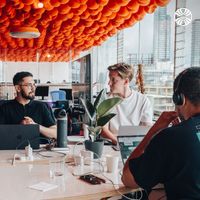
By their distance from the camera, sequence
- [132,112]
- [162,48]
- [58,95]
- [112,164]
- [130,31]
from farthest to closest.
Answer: [58,95], [130,31], [162,48], [132,112], [112,164]

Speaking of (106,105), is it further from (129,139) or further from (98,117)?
(129,139)

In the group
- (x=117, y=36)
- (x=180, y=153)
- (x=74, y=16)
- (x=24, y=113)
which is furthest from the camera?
(x=117, y=36)

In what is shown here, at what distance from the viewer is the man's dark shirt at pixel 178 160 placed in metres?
1.33

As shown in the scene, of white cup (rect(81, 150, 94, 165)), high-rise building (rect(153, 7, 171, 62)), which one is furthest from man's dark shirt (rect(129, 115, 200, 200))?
high-rise building (rect(153, 7, 171, 62))

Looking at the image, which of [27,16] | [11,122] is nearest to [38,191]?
[11,122]

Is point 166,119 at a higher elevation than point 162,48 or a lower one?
lower

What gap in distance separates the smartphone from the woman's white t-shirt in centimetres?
119

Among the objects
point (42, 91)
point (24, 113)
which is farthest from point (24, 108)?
point (42, 91)

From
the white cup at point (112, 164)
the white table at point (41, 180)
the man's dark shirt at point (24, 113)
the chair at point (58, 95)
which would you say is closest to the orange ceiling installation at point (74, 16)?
the chair at point (58, 95)

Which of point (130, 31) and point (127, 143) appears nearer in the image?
point (127, 143)

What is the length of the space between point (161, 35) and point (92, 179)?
4.17 meters

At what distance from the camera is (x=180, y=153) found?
4.37 feet

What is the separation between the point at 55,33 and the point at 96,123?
600 cm

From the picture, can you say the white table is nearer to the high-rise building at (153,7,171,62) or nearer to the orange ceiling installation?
the orange ceiling installation
